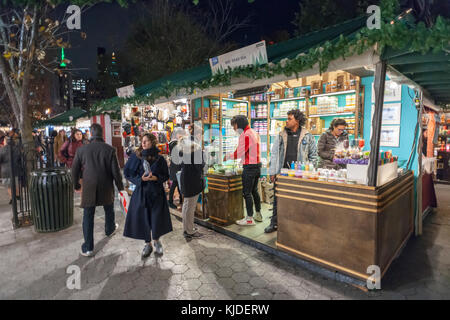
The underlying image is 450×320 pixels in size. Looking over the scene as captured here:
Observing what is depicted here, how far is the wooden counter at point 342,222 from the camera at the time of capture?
2.94 m

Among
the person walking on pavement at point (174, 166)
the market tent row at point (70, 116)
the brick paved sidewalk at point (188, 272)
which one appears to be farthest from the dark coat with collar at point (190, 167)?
the market tent row at point (70, 116)

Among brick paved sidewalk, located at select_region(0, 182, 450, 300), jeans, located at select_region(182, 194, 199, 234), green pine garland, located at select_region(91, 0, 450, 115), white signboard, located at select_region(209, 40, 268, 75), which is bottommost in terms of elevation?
brick paved sidewalk, located at select_region(0, 182, 450, 300)

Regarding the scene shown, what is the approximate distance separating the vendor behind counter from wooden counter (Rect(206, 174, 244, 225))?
4.99ft

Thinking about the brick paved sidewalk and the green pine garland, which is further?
the brick paved sidewalk

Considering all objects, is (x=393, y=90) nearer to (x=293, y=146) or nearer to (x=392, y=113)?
(x=392, y=113)

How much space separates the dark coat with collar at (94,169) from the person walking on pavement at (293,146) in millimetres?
2556

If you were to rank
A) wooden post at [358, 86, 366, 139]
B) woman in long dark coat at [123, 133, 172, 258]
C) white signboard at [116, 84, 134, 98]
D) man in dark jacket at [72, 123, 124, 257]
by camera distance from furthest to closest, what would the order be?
white signboard at [116, 84, 134, 98] < wooden post at [358, 86, 366, 139] < man in dark jacket at [72, 123, 124, 257] < woman in long dark coat at [123, 133, 172, 258]

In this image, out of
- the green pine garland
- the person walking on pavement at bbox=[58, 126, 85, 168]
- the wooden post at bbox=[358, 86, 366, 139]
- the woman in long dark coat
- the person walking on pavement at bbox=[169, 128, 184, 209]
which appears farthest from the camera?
the person walking on pavement at bbox=[58, 126, 85, 168]

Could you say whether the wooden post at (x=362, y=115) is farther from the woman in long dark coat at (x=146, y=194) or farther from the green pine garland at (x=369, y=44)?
the woman in long dark coat at (x=146, y=194)

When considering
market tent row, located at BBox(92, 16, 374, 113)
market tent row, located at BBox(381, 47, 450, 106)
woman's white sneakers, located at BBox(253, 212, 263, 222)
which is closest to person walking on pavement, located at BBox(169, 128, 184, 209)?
market tent row, located at BBox(92, 16, 374, 113)

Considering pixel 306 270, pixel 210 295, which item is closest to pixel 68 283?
pixel 210 295

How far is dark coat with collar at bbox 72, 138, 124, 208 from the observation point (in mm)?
3963

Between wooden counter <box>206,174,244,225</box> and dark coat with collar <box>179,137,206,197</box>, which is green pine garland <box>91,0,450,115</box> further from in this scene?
wooden counter <box>206,174,244,225</box>

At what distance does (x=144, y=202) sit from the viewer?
12.1 feet
